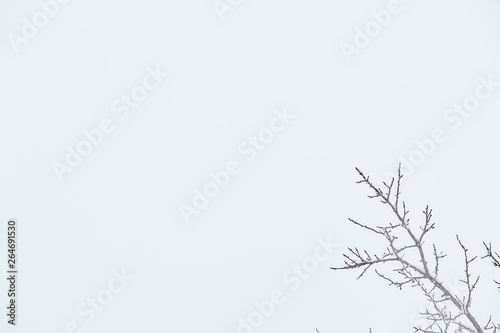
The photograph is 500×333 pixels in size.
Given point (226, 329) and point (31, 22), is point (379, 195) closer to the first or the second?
point (31, 22)

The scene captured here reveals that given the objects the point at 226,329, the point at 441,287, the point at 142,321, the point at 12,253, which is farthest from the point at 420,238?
the point at 142,321

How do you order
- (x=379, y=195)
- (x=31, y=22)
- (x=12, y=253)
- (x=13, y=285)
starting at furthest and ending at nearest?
(x=31, y=22) < (x=13, y=285) < (x=12, y=253) < (x=379, y=195)

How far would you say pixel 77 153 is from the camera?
19359mm

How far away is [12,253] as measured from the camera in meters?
→ 17.4

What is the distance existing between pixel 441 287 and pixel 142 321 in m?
99.8

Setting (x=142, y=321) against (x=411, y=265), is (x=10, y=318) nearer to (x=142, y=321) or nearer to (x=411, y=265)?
(x=411, y=265)

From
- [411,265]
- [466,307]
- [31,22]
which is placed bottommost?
[466,307]

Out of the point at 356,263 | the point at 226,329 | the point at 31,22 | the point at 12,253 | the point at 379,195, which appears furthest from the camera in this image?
the point at 226,329

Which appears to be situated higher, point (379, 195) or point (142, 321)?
point (142, 321)

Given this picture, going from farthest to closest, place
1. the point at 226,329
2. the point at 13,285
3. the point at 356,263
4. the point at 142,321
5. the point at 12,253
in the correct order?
the point at 142,321 < the point at 226,329 < the point at 13,285 < the point at 12,253 < the point at 356,263

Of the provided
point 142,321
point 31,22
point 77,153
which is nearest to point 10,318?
point 77,153

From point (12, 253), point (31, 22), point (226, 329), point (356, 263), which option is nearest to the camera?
point (356, 263)

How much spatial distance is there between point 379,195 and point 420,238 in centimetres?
65

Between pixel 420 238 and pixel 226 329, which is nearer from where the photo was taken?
pixel 420 238
